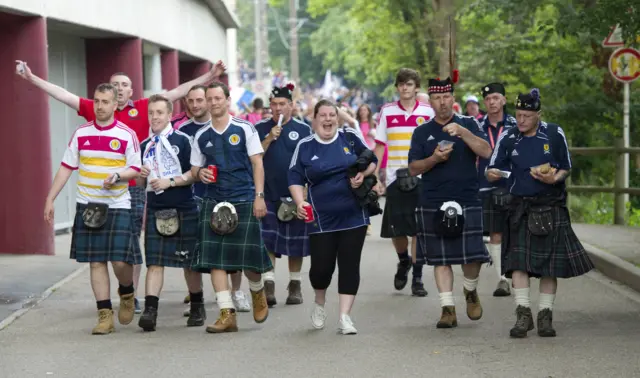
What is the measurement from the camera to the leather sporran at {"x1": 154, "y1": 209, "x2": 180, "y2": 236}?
10.4m

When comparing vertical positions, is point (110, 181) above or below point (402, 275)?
above

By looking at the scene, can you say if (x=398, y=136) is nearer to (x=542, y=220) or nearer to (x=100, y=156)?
(x=542, y=220)

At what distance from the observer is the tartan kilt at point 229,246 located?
33.4 feet

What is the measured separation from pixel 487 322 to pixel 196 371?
290 centimetres

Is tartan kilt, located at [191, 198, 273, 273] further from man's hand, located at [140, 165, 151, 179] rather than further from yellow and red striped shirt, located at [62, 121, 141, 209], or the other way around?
yellow and red striped shirt, located at [62, 121, 141, 209]

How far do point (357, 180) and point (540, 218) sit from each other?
1.33 m

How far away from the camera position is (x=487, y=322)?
10.5 metres

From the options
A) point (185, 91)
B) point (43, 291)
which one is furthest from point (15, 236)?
point (185, 91)

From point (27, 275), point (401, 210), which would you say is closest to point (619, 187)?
point (401, 210)

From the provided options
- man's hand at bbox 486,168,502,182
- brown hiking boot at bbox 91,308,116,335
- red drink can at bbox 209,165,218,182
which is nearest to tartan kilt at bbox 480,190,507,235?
man's hand at bbox 486,168,502,182

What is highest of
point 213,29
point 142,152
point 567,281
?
point 213,29

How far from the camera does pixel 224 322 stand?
1008 centimetres

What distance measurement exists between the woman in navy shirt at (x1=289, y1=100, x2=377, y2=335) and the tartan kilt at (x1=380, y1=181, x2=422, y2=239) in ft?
8.10

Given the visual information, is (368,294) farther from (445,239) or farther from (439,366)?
(439,366)
